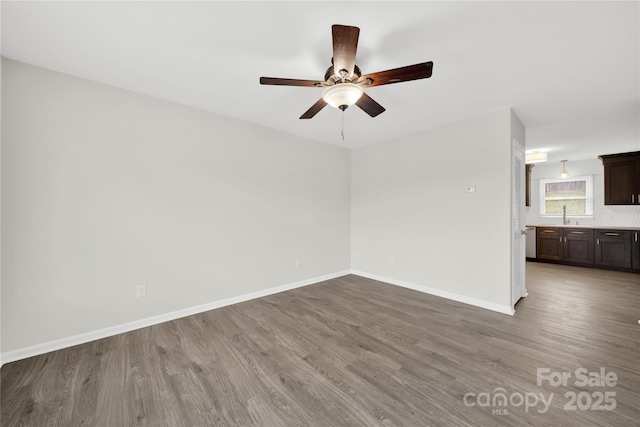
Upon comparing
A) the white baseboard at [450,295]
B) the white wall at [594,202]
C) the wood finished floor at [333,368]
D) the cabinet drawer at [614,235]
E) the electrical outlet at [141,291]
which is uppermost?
the white wall at [594,202]

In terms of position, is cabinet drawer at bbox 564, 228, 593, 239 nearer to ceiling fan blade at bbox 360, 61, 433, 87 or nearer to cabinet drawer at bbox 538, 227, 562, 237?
cabinet drawer at bbox 538, 227, 562, 237

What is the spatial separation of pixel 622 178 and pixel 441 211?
4611 mm

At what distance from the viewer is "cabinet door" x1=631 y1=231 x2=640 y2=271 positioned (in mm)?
4621

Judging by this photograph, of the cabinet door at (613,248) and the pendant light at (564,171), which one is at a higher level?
the pendant light at (564,171)

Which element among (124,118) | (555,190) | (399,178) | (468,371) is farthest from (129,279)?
(555,190)

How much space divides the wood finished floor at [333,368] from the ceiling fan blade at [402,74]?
2144 millimetres

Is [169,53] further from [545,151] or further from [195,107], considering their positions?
[545,151]

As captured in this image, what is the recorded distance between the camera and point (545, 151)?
4.86 metres

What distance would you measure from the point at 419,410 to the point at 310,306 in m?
1.79

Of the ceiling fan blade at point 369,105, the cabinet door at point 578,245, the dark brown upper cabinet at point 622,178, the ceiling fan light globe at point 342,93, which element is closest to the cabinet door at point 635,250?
the cabinet door at point 578,245

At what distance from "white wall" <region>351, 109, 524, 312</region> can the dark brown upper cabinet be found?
401 cm

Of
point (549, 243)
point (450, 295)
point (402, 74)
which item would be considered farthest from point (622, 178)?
point (402, 74)

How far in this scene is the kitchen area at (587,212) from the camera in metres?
4.80

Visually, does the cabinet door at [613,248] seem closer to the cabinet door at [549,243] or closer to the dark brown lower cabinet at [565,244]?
the dark brown lower cabinet at [565,244]
